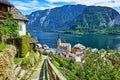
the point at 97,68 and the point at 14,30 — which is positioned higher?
the point at 14,30

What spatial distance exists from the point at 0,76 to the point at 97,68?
15793mm

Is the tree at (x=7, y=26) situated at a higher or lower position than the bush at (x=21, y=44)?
higher

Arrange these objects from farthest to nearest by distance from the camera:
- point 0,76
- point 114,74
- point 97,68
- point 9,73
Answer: point 97,68 → point 114,74 → point 9,73 → point 0,76

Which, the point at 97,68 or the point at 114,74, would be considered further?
the point at 97,68

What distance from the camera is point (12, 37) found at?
1109 inches

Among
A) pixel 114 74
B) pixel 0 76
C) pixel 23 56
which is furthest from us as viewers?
pixel 23 56

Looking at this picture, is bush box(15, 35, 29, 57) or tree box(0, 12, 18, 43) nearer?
tree box(0, 12, 18, 43)

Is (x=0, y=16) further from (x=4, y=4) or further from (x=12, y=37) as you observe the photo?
(x=12, y=37)

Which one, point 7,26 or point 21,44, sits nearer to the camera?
point 7,26

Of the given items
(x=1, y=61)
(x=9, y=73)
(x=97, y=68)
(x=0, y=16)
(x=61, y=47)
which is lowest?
(x=61, y=47)

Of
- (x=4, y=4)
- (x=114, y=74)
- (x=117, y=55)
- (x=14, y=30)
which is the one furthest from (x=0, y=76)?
(x=117, y=55)

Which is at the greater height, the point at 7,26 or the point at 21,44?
the point at 7,26

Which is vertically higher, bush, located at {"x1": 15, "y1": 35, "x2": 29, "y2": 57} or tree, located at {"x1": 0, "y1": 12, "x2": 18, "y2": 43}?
tree, located at {"x1": 0, "y1": 12, "x2": 18, "y2": 43}

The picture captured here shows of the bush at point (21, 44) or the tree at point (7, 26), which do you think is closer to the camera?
the tree at point (7, 26)
